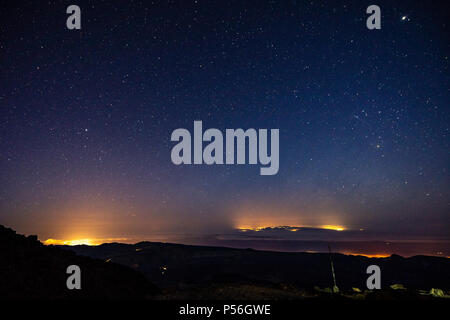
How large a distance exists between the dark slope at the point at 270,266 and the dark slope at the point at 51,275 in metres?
44.0

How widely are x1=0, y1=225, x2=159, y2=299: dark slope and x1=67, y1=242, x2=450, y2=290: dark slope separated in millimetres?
43962

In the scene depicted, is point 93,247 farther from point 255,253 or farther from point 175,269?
point 255,253

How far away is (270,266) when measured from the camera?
2822 inches

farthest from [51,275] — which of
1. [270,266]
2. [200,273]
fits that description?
[270,266]

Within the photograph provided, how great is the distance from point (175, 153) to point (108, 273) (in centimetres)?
882

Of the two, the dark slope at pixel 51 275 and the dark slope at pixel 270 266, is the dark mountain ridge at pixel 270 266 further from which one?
the dark slope at pixel 51 275

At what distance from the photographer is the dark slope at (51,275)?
44.6 ft

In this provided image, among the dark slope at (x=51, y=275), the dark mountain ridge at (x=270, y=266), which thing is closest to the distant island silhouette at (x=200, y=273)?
the dark slope at (x=51, y=275)

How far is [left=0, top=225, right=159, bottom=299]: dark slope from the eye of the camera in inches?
535

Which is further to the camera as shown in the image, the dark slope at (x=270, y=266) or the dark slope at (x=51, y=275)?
the dark slope at (x=270, y=266)

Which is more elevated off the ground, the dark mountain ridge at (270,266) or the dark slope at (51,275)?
the dark slope at (51,275)

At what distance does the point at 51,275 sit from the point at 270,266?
64.2m
